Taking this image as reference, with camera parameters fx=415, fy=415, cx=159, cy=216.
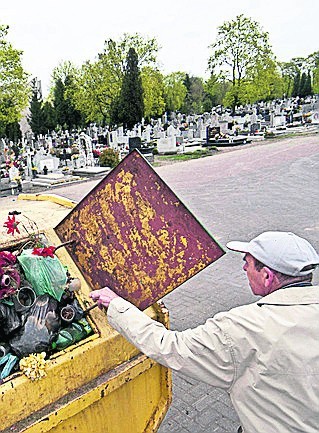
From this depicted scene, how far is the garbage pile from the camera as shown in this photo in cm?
206

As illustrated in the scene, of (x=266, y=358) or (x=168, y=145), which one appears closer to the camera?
(x=266, y=358)

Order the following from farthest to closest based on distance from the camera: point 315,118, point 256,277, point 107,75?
1. point 315,118
2. point 107,75
3. point 256,277

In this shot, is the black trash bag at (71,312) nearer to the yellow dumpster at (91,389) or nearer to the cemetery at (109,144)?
the yellow dumpster at (91,389)

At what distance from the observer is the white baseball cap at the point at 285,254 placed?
171cm

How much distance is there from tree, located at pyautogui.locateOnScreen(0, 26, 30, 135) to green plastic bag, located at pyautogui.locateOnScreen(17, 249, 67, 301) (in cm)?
2209

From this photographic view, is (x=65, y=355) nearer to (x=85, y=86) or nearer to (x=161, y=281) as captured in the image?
(x=161, y=281)

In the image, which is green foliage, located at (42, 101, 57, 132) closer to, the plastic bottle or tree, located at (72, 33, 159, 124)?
tree, located at (72, 33, 159, 124)

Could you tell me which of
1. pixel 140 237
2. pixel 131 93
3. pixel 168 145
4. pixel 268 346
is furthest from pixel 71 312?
pixel 131 93

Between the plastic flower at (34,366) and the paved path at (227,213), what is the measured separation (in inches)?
66.9

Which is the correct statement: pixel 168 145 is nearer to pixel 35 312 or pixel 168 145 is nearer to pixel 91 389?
pixel 35 312

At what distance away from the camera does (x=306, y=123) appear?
3441 centimetres

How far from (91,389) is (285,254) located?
1.18m

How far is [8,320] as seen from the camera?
215cm

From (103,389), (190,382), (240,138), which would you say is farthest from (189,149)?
(103,389)
